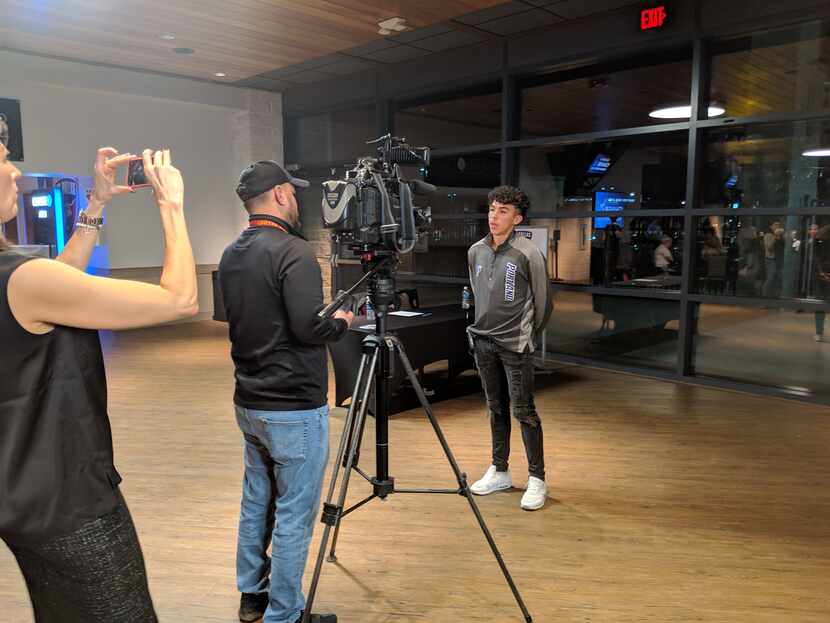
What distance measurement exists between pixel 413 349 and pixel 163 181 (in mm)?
3471

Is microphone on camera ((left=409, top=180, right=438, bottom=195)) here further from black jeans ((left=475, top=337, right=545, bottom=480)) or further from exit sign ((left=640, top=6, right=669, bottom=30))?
exit sign ((left=640, top=6, right=669, bottom=30))

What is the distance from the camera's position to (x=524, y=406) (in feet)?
9.77

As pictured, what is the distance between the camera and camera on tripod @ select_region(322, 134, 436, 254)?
2.01 meters

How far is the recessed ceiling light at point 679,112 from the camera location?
207 inches

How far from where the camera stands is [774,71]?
16.5 ft

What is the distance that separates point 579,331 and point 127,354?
4930mm

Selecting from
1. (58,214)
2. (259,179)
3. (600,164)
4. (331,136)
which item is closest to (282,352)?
(259,179)

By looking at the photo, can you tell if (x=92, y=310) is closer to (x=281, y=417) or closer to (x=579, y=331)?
(x=281, y=417)

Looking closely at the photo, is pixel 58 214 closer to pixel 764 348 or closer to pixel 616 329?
pixel 616 329

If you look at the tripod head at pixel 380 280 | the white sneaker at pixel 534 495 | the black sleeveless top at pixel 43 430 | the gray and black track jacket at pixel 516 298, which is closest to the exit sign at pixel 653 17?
the gray and black track jacket at pixel 516 298

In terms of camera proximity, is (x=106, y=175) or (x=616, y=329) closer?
(x=106, y=175)

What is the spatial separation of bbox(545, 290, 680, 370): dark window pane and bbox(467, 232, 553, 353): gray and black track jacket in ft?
10.6

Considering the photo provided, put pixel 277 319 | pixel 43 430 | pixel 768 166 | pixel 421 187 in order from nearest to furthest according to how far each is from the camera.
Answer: pixel 43 430 → pixel 277 319 → pixel 421 187 → pixel 768 166

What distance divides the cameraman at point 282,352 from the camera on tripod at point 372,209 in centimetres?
14
